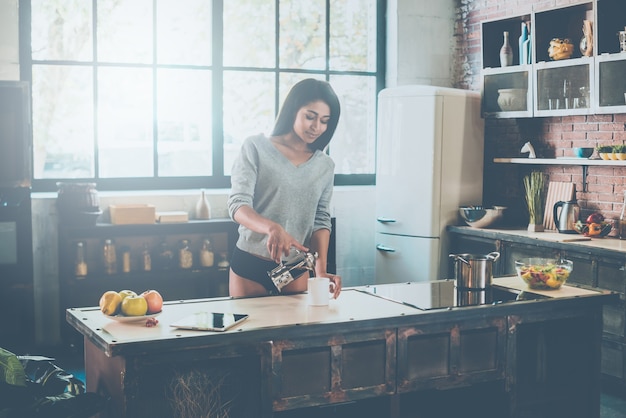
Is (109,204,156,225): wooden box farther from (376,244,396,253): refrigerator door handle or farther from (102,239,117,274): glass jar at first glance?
(376,244,396,253): refrigerator door handle

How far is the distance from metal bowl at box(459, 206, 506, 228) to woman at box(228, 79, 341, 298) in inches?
103

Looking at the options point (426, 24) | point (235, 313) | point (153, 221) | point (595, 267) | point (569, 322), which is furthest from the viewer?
point (426, 24)

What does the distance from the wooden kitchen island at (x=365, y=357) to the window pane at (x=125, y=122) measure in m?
3.14

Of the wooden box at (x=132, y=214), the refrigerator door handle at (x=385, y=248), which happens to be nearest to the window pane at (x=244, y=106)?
the wooden box at (x=132, y=214)

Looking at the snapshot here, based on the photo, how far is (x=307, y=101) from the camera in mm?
3604

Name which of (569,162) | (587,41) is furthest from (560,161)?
(587,41)

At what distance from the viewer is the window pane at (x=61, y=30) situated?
6016mm

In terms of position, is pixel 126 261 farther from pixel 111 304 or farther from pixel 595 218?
pixel 595 218

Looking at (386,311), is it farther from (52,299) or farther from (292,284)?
(52,299)

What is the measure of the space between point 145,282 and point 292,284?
2.51 m

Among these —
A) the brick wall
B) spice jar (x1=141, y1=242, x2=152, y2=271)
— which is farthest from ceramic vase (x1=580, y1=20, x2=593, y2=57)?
spice jar (x1=141, y1=242, x2=152, y2=271)

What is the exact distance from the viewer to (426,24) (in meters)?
7.03

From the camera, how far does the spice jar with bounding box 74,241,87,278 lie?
225 inches

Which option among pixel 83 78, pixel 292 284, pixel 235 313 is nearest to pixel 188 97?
pixel 83 78
